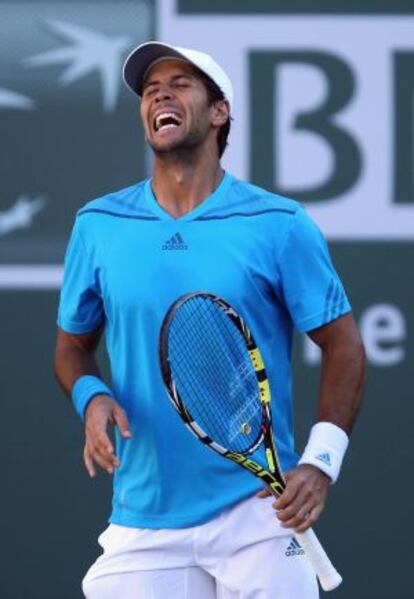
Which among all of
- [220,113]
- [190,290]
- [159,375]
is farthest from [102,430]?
[220,113]

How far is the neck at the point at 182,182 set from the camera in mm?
3883

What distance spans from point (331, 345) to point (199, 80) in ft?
2.10

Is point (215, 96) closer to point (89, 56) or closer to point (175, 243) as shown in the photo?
point (175, 243)

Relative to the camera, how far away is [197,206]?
12.7 feet

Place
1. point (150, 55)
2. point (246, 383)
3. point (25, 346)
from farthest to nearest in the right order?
1. point (25, 346)
2. point (150, 55)
3. point (246, 383)

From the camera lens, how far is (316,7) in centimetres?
559

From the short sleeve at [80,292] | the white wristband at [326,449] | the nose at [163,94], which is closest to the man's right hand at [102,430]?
the short sleeve at [80,292]

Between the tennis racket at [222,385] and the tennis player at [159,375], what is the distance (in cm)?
8

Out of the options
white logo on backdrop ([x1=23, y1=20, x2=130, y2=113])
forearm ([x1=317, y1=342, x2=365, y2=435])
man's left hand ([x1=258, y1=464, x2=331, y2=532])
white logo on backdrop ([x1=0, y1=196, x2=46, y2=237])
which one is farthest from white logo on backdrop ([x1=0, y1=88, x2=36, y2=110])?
man's left hand ([x1=258, y1=464, x2=331, y2=532])

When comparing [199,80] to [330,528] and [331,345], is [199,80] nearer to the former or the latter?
[331,345]

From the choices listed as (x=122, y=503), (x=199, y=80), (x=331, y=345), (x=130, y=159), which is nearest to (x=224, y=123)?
(x=199, y=80)

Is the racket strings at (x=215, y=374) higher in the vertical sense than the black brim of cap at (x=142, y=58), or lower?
lower

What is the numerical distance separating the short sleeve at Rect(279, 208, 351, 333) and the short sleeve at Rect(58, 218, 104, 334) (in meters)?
0.41

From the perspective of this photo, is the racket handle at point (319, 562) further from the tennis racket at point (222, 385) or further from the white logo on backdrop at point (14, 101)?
the white logo on backdrop at point (14, 101)
